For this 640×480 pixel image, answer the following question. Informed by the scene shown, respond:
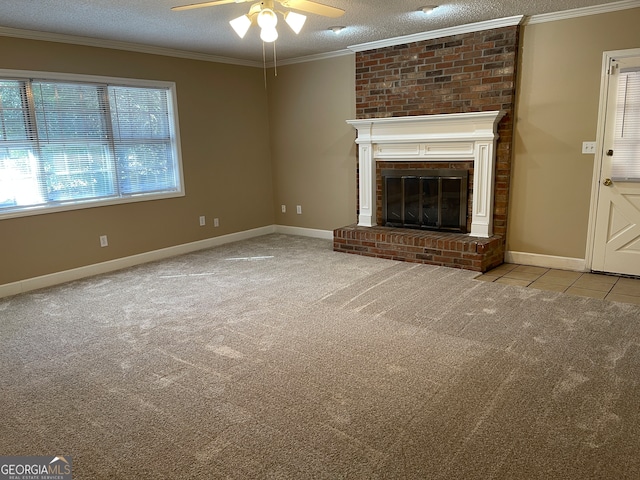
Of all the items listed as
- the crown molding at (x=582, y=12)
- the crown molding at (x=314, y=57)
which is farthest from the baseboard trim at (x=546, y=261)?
the crown molding at (x=314, y=57)

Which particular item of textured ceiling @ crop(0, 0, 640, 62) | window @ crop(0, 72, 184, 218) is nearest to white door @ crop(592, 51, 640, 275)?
textured ceiling @ crop(0, 0, 640, 62)

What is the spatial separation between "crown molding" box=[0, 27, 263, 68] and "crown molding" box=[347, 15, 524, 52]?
1.73 meters

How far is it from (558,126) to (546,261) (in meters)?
1.35

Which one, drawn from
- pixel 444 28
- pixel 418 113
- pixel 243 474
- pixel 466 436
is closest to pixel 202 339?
pixel 243 474

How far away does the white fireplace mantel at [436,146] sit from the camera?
4684 millimetres

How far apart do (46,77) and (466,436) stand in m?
4.69

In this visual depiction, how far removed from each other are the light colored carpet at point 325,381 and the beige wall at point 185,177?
0.63 metres

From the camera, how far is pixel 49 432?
2.18m

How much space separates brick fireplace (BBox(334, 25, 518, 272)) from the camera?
4613mm

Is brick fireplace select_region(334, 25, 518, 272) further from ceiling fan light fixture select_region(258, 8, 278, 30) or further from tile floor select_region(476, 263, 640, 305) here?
ceiling fan light fixture select_region(258, 8, 278, 30)

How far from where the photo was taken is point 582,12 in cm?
409

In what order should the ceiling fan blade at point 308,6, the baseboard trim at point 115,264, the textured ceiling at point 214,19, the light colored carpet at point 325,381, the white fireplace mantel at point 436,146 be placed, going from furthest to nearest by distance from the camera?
1. the white fireplace mantel at point 436,146
2. the baseboard trim at point 115,264
3. the textured ceiling at point 214,19
4. the ceiling fan blade at point 308,6
5. the light colored carpet at point 325,381

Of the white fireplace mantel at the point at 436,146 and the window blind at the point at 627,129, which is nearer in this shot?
the window blind at the point at 627,129

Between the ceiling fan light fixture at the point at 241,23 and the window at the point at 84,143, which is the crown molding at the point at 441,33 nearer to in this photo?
the window at the point at 84,143
